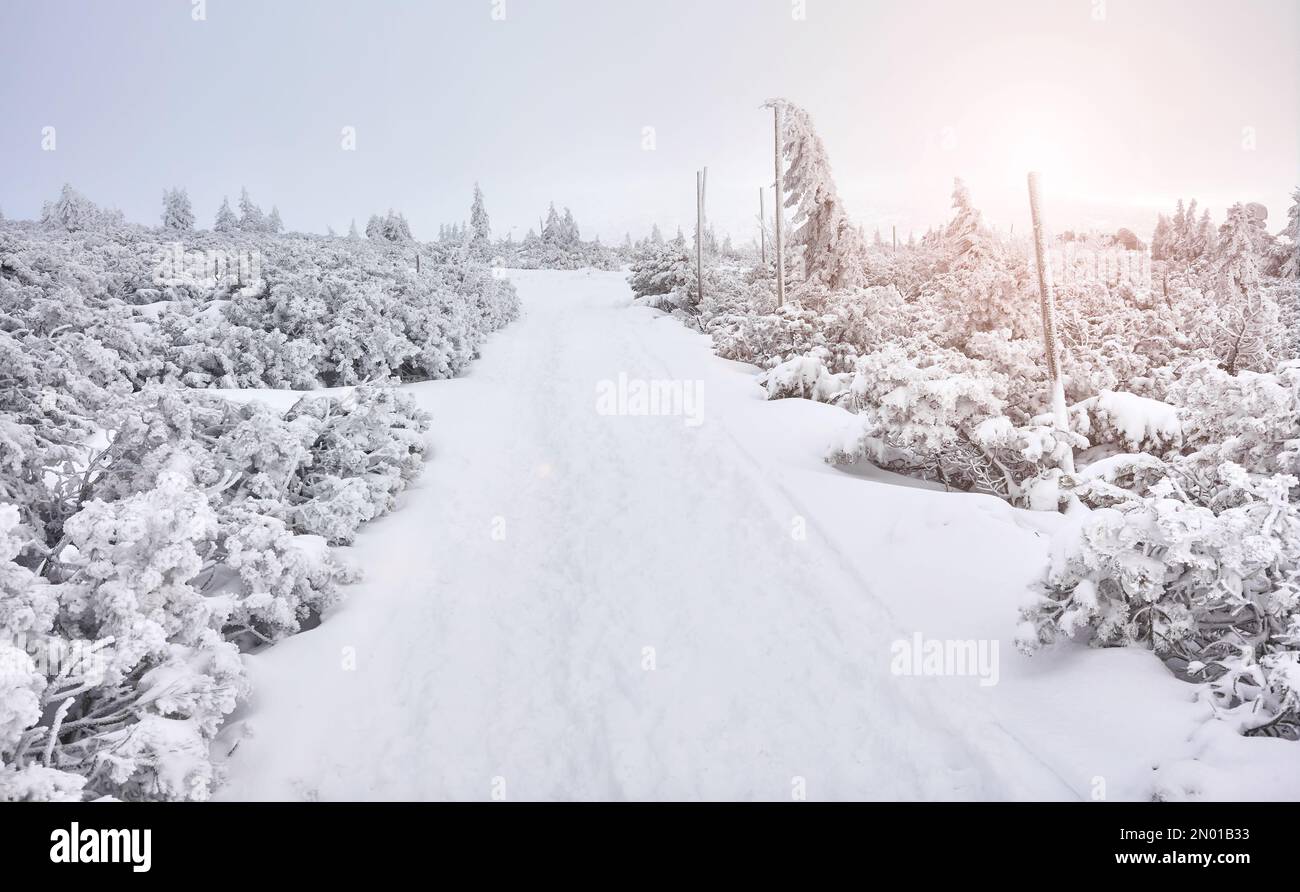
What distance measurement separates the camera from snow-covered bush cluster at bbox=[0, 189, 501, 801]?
392 centimetres

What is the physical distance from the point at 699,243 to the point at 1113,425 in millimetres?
20171

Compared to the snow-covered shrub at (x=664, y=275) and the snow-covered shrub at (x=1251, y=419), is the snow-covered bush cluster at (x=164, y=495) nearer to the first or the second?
the snow-covered shrub at (x=1251, y=419)

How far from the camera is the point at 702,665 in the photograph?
517 centimetres

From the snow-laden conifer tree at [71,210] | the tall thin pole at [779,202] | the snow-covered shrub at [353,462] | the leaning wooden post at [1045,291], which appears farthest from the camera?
the snow-laden conifer tree at [71,210]

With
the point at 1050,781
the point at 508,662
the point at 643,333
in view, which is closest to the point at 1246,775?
the point at 1050,781

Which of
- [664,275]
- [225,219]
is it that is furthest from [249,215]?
[664,275]

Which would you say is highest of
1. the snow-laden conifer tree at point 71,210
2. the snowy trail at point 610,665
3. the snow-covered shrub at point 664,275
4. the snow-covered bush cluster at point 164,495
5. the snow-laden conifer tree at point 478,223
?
the snow-laden conifer tree at point 478,223

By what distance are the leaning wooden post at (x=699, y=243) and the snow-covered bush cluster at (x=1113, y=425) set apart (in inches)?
180

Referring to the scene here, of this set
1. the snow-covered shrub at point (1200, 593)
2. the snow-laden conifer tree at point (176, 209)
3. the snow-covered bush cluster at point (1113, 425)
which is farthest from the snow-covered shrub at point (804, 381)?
the snow-laden conifer tree at point (176, 209)

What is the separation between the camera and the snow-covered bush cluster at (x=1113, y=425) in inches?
164

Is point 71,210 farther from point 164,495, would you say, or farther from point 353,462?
point 164,495

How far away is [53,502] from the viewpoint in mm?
5824

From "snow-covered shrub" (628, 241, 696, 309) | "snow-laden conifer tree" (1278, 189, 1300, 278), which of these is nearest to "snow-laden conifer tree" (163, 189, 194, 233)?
"snow-covered shrub" (628, 241, 696, 309)
